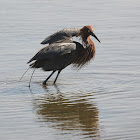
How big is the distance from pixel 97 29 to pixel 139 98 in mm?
6532

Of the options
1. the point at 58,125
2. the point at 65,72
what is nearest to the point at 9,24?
the point at 65,72

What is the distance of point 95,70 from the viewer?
36.9ft

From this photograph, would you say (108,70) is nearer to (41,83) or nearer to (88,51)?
(88,51)

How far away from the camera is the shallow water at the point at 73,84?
7.24 m

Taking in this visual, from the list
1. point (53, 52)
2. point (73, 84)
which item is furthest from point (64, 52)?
point (73, 84)

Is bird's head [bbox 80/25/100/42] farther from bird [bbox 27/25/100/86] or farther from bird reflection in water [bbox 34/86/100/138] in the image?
bird reflection in water [bbox 34/86/100/138]

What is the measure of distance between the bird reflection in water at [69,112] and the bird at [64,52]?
33.6 inches

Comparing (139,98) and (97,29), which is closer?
(139,98)

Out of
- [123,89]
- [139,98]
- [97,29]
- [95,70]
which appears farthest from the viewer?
[97,29]

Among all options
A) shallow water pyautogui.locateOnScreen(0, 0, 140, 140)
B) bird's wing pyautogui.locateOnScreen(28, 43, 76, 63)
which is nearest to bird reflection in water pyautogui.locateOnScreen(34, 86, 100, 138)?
shallow water pyautogui.locateOnScreen(0, 0, 140, 140)

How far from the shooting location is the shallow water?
7.24m

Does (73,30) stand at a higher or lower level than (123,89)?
higher

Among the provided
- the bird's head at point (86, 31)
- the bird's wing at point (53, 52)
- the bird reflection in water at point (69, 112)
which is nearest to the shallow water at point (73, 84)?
the bird reflection in water at point (69, 112)

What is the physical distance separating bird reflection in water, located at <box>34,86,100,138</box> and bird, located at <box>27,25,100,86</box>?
85 centimetres
